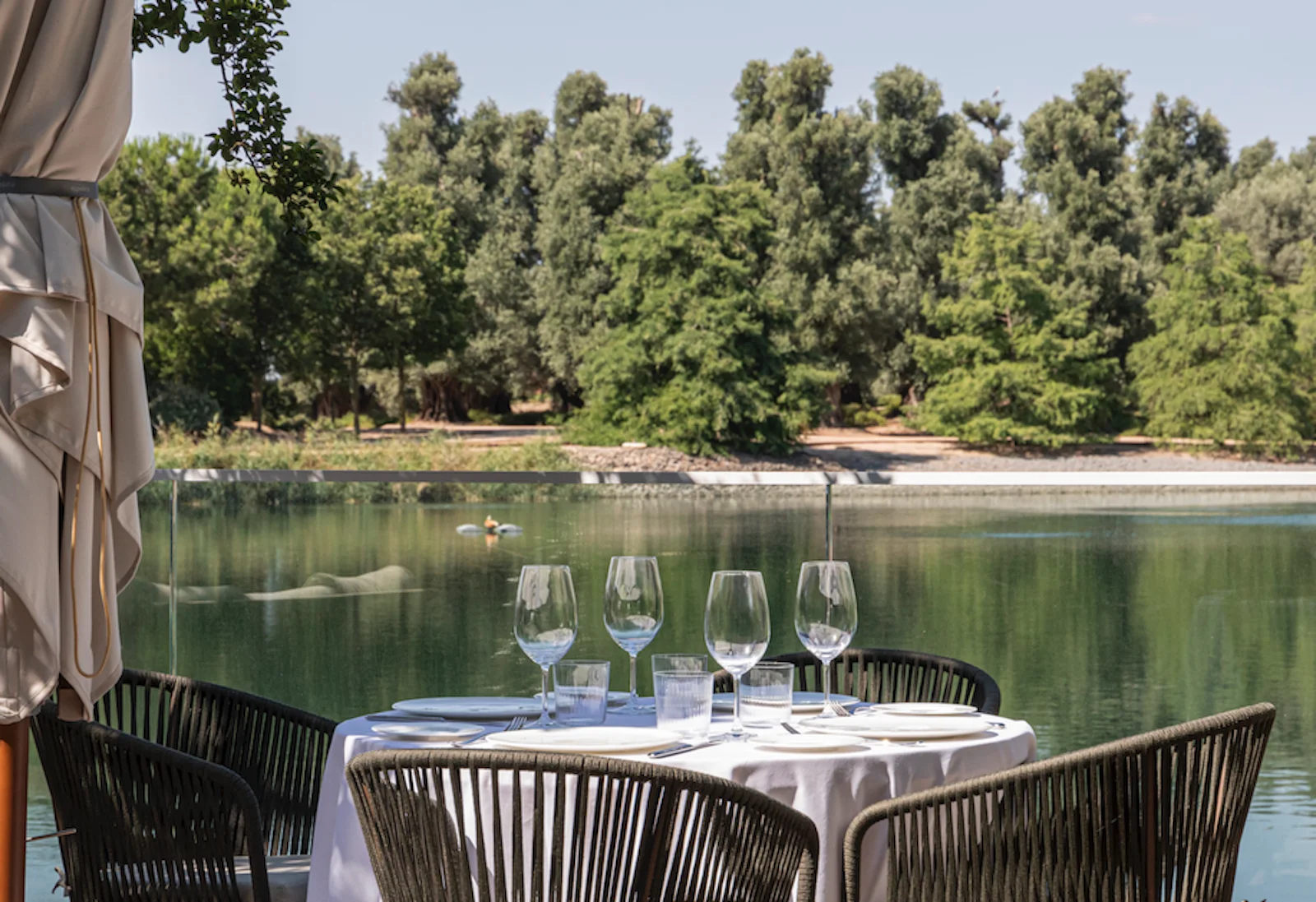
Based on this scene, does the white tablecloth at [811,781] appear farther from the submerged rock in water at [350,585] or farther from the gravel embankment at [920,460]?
the gravel embankment at [920,460]

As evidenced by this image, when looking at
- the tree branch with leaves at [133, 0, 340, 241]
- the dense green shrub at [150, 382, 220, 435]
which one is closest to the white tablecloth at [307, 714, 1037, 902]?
the tree branch with leaves at [133, 0, 340, 241]

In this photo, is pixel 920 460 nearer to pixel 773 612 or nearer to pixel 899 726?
pixel 773 612

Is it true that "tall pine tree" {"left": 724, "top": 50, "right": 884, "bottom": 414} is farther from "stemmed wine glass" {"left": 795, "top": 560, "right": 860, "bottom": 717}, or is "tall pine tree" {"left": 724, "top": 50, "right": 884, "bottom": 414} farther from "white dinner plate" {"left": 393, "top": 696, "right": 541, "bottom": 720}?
"stemmed wine glass" {"left": 795, "top": 560, "right": 860, "bottom": 717}

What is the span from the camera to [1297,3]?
40.7 meters

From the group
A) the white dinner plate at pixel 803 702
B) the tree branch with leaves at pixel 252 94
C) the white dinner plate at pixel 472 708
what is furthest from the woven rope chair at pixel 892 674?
the tree branch with leaves at pixel 252 94

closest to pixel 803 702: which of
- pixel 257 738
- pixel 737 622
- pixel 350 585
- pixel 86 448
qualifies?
pixel 737 622

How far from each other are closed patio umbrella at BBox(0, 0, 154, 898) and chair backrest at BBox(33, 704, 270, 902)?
7 centimetres

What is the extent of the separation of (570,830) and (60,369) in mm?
963

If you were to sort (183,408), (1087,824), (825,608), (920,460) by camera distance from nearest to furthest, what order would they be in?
(1087,824), (825,608), (183,408), (920,460)

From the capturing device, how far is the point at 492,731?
6.66ft

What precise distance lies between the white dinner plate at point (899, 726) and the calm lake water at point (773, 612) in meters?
1.79

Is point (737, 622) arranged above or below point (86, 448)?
below

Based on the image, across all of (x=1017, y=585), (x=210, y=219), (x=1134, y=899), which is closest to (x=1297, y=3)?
(x=210, y=219)

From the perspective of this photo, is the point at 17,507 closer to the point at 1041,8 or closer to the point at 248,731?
the point at 248,731
